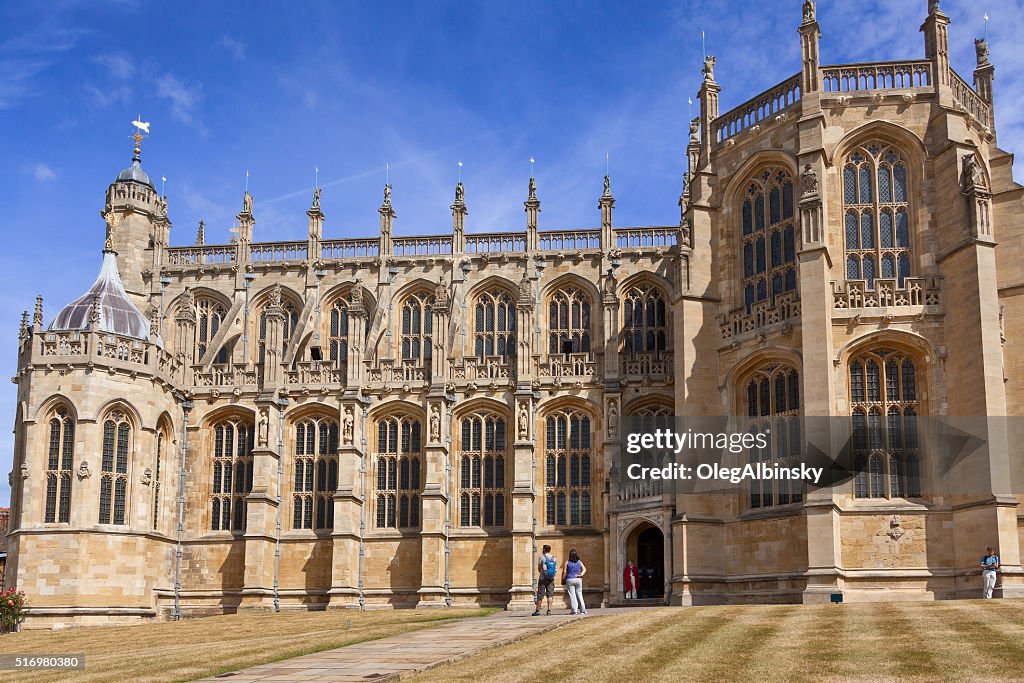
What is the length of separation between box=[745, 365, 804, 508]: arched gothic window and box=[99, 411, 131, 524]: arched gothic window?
76.7 ft

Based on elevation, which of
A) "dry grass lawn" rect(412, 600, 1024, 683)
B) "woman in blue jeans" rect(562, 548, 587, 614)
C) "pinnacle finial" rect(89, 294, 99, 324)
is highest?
"pinnacle finial" rect(89, 294, 99, 324)

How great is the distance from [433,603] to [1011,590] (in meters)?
21.2

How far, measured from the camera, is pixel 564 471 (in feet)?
154

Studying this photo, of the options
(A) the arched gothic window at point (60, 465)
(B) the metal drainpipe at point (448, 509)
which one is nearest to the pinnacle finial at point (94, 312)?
(A) the arched gothic window at point (60, 465)

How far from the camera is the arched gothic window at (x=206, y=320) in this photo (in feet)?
170

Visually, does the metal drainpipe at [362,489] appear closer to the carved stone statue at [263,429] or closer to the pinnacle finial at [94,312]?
the carved stone statue at [263,429]

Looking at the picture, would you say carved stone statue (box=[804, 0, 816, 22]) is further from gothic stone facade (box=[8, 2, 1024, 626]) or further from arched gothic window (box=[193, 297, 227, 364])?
arched gothic window (box=[193, 297, 227, 364])

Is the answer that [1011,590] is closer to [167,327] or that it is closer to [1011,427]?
[1011,427]

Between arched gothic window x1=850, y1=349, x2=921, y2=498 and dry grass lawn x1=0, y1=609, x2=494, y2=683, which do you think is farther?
arched gothic window x1=850, y1=349, x2=921, y2=498

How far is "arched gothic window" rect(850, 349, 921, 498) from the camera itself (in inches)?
1374

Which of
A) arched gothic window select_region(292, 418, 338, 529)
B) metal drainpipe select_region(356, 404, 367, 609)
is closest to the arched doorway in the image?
metal drainpipe select_region(356, 404, 367, 609)

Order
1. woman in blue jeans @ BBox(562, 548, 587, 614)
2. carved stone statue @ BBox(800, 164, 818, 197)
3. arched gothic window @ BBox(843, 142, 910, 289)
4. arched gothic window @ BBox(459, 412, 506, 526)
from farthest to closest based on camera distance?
arched gothic window @ BBox(459, 412, 506, 526), arched gothic window @ BBox(843, 142, 910, 289), carved stone statue @ BBox(800, 164, 818, 197), woman in blue jeans @ BBox(562, 548, 587, 614)

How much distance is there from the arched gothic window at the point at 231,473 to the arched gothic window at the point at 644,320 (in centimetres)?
1642

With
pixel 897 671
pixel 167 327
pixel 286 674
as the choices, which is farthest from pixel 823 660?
pixel 167 327
